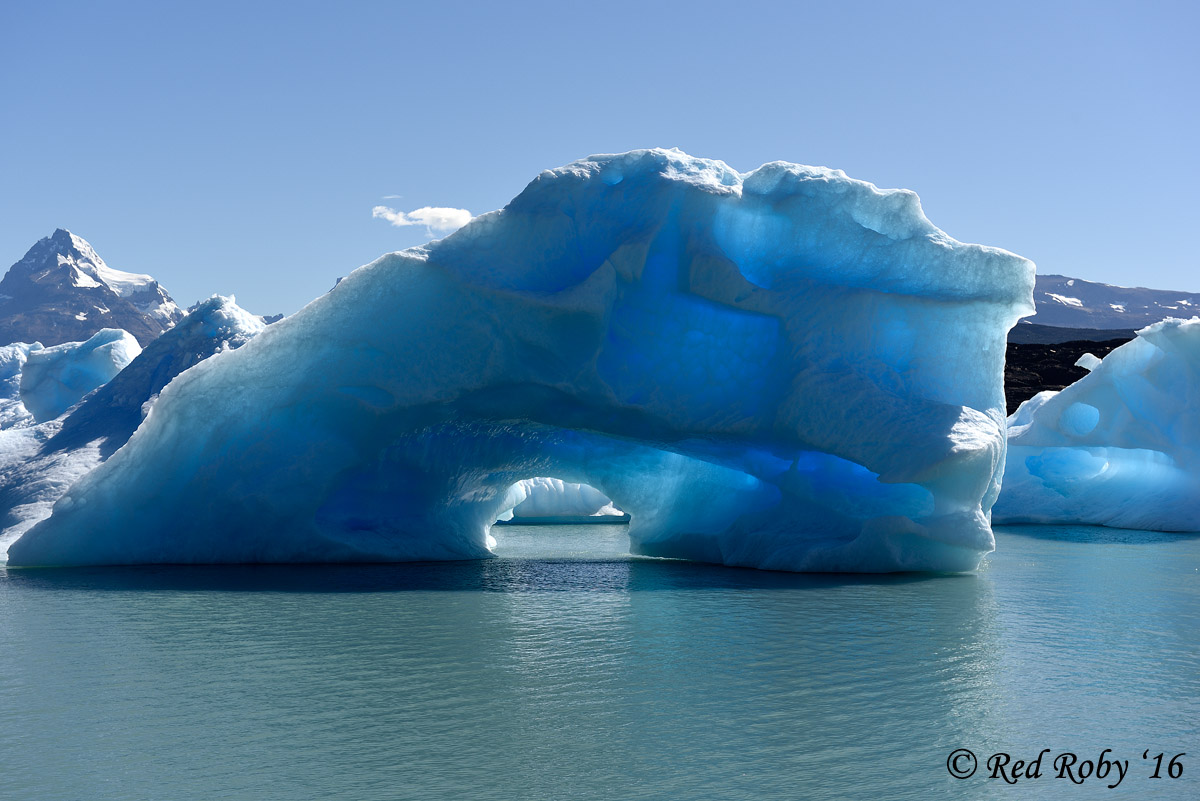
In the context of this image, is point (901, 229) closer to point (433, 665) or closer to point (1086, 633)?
point (1086, 633)

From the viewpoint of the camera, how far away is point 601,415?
10.3m

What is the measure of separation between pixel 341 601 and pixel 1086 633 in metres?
5.28

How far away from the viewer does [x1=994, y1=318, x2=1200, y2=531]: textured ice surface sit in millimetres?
16391

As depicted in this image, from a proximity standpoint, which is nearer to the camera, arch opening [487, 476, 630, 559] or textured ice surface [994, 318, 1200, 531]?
arch opening [487, 476, 630, 559]

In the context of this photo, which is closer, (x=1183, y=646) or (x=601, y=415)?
(x=1183, y=646)

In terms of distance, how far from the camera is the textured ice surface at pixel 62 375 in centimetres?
1958

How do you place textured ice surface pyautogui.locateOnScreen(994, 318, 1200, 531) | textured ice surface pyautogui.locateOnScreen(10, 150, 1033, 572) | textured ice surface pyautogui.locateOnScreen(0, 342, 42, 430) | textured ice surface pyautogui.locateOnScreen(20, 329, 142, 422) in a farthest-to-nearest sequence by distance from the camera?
textured ice surface pyautogui.locateOnScreen(0, 342, 42, 430) → textured ice surface pyautogui.locateOnScreen(20, 329, 142, 422) → textured ice surface pyautogui.locateOnScreen(994, 318, 1200, 531) → textured ice surface pyautogui.locateOnScreen(10, 150, 1033, 572)

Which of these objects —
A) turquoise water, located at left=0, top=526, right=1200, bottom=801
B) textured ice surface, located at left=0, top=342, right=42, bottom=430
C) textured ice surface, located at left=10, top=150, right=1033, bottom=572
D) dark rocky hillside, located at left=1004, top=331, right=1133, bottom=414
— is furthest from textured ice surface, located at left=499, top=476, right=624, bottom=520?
dark rocky hillside, located at left=1004, top=331, right=1133, bottom=414

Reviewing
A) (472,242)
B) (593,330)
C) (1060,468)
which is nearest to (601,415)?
(593,330)

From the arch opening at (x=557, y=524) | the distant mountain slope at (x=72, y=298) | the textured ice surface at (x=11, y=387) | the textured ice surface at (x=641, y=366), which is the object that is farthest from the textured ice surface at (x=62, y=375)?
the distant mountain slope at (x=72, y=298)

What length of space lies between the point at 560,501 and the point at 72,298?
13575 centimetres

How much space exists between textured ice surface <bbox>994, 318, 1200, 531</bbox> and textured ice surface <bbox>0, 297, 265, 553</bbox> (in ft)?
46.8

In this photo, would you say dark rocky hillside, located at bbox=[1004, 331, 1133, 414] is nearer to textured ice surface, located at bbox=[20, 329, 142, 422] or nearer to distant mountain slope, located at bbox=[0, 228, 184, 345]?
textured ice surface, located at bbox=[20, 329, 142, 422]

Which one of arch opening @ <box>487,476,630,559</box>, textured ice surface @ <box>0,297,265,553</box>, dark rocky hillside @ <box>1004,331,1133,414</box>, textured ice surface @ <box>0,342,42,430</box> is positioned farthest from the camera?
dark rocky hillside @ <box>1004,331,1133,414</box>
